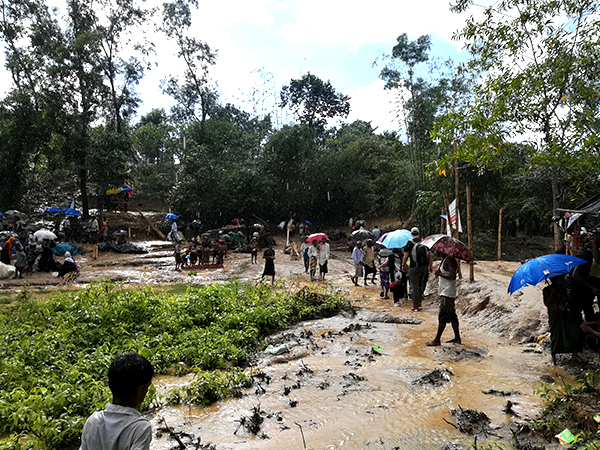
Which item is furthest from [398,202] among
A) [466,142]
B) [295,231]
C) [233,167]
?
[466,142]

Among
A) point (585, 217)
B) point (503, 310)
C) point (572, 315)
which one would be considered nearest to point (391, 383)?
point (572, 315)

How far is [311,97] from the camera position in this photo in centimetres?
4150

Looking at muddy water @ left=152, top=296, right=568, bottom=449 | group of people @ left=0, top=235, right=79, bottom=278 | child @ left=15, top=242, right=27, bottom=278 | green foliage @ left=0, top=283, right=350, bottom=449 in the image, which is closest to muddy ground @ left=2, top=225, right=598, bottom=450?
muddy water @ left=152, top=296, right=568, bottom=449

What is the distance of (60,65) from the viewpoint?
24562 millimetres

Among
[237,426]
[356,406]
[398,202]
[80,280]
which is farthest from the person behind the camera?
[398,202]

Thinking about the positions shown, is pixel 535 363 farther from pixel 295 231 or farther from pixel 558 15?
pixel 295 231

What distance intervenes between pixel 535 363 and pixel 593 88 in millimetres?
4964

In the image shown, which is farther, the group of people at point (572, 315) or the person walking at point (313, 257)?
the person walking at point (313, 257)

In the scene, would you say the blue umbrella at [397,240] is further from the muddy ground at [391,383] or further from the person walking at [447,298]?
the person walking at [447,298]

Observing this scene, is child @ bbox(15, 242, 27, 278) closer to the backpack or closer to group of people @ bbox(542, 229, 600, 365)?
the backpack

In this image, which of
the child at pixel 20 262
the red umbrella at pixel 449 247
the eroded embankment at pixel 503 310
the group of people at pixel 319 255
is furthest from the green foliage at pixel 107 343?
the child at pixel 20 262

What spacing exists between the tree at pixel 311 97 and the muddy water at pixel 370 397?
3620 centimetres

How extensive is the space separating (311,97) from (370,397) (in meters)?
39.4

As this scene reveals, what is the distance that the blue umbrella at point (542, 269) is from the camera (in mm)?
5445
